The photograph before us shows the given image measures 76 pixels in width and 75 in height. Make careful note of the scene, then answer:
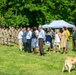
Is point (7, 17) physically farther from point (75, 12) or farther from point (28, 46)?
point (28, 46)

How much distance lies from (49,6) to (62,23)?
11.8 meters

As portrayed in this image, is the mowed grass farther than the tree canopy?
No

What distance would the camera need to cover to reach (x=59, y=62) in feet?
60.0

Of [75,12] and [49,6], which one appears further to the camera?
[75,12]

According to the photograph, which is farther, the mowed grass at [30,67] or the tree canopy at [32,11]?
the tree canopy at [32,11]

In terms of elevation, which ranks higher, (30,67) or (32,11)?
(32,11)

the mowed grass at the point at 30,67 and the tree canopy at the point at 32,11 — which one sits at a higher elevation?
the tree canopy at the point at 32,11

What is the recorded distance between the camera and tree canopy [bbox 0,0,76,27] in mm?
49750

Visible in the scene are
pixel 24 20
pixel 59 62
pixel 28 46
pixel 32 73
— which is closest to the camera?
pixel 32 73

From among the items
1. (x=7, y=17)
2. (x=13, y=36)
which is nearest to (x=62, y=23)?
(x=13, y=36)

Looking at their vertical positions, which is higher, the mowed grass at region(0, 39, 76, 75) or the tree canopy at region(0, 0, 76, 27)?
the tree canopy at region(0, 0, 76, 27)

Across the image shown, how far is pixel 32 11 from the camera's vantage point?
167ft

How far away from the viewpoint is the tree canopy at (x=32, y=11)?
1959 inches

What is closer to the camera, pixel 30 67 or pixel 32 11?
pixel 30 67
